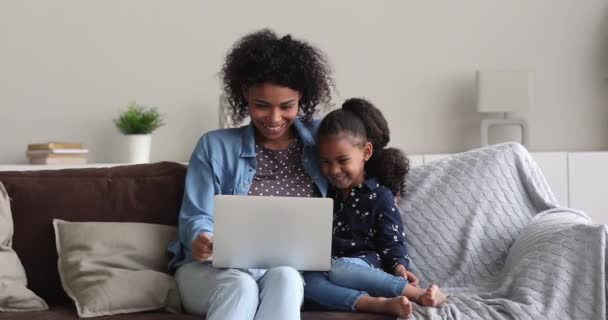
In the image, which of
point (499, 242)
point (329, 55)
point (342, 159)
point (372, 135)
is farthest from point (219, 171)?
point (329, 55)

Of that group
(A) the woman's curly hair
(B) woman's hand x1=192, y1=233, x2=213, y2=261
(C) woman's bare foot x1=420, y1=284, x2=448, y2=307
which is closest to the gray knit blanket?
(C) woman's bare foot x1=420, y1=284, x2=448, y2=307

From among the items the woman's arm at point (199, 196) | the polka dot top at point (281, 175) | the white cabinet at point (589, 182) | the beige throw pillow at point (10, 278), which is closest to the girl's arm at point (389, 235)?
the polka dot top at point (281, 175)

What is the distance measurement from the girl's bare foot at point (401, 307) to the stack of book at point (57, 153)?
193 centimetres

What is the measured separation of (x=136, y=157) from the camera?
365 centimetres

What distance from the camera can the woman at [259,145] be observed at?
231 centimetres

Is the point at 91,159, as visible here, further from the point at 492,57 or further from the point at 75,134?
the point at 492,57

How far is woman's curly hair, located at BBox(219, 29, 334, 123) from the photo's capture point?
236 cm

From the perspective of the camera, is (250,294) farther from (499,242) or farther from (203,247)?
(499,242)

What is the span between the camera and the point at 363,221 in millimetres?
2312

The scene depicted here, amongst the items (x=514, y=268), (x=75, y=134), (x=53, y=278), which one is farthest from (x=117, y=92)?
(x=514, y=268)

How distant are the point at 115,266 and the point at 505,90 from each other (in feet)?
7.16

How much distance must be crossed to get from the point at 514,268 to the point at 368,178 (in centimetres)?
52

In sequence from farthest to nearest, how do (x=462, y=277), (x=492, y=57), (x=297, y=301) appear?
1. (x=492, y=57)
2. (x=462, y=277)
3. (x=297, y=301)

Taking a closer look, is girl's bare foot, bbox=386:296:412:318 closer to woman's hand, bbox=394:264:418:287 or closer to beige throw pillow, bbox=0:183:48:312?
woman's hand, bbox=394:264:418:287
